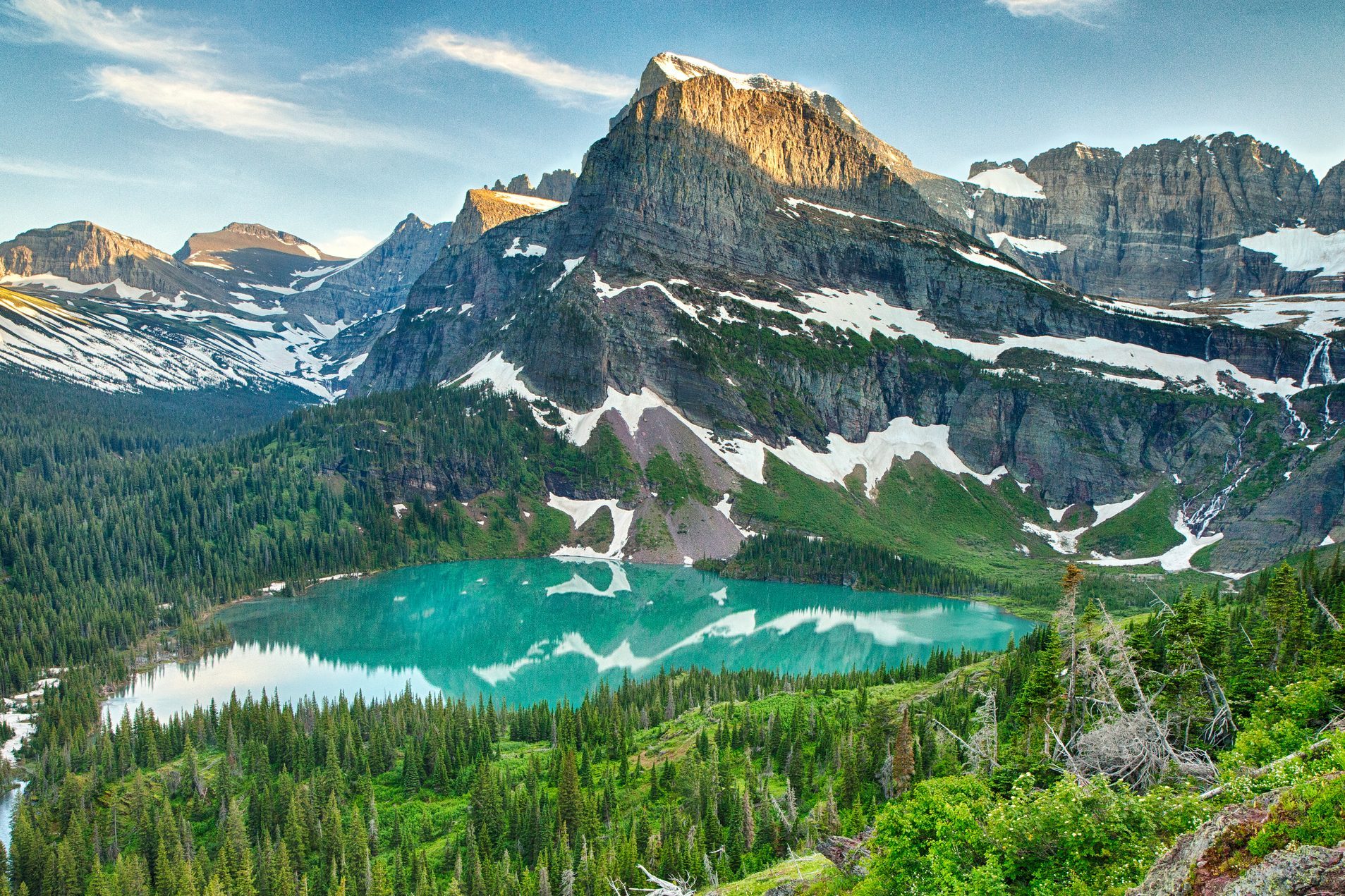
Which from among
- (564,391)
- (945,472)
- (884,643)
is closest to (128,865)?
(884,643)

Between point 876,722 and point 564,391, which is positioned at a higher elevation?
point 564,391

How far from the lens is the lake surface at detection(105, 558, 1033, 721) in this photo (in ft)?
307

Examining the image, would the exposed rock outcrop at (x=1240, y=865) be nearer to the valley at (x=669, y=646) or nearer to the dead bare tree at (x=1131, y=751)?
the valley at (x=669, y=646)

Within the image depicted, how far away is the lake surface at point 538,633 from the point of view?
93.7 metres

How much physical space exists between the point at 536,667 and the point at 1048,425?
142 meters

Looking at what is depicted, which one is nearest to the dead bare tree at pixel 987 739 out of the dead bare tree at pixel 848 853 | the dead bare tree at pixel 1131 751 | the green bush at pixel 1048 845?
the dead bare tree at pixel 1131 751

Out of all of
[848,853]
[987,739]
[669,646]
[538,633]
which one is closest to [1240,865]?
[848,853]

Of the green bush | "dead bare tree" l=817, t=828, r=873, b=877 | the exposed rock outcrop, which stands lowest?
"dead bare tree" l=817, t=828, r=873, b=877

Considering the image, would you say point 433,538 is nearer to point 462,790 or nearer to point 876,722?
point 462,790

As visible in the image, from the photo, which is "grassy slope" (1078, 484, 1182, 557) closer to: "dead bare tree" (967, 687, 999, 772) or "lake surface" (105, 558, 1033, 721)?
"lake surface" (105, 558, 1033, 721)

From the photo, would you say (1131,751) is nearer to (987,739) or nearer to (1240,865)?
(987,739)

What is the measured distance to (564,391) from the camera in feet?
636

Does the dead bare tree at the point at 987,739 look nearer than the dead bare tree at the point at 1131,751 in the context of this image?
No

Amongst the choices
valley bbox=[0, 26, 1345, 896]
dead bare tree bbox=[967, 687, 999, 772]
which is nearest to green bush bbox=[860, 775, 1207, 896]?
valley bbox=[0, 26, 1345, 896]
